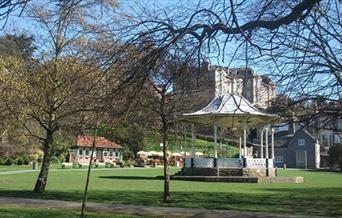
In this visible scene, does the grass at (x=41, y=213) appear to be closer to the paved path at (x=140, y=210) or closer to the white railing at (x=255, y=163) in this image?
the paved path at (x=140, y=210)

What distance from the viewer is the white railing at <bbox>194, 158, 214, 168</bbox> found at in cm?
4469

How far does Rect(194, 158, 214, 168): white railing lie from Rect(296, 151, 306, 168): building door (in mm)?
63091

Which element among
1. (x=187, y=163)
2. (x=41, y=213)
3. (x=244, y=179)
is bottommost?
(x=41, y=213)

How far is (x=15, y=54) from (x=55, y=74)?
4.37 metres

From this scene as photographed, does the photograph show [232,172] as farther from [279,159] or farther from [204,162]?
[279,159]

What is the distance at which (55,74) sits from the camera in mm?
23562

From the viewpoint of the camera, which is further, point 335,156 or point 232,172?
point 335,156

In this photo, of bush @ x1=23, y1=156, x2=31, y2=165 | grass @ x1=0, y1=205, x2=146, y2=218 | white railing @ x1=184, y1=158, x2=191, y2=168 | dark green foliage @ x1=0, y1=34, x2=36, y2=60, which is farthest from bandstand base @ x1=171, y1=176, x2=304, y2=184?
bush @ x1=23, y1=156, x2=31, y2=165

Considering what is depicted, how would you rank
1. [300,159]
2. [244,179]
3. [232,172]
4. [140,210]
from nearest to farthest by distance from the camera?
[140,210]
[244,179]
[232,172]
[300,159]

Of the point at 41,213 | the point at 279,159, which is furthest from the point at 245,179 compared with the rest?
the point at 279,159

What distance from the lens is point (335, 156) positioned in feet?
266

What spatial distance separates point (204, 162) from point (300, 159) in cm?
6514

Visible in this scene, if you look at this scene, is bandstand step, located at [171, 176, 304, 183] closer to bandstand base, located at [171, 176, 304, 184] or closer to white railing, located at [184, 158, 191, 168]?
bandstand base, located at [171, 176, 304, 184]

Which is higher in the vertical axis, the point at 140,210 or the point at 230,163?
the point at 230,163
